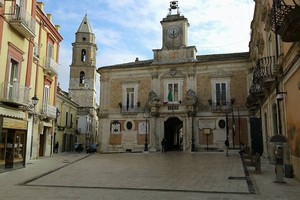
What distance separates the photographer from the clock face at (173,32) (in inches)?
1213

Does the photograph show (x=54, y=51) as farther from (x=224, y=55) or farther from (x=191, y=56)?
(x=224, y=55)

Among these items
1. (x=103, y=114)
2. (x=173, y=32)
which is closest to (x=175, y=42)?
(x=173, y=32)

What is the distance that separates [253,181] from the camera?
9.75m

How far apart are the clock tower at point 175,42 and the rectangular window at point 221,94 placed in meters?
3.68

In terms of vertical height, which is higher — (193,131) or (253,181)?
(193,131)

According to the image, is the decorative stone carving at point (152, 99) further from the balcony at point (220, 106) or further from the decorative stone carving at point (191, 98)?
the balcony at point (220, 106)

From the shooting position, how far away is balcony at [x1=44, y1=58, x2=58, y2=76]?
68.9 feet

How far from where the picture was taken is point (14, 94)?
13.9m

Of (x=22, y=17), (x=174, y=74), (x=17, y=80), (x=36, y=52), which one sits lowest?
(x=17, y=80)

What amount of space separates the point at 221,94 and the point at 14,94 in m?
19.1

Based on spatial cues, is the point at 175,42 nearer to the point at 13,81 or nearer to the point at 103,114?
the point at 103,114

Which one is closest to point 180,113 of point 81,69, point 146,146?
point 146,146

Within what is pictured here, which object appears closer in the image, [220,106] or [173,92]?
[220,106]

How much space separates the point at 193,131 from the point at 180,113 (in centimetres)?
209
